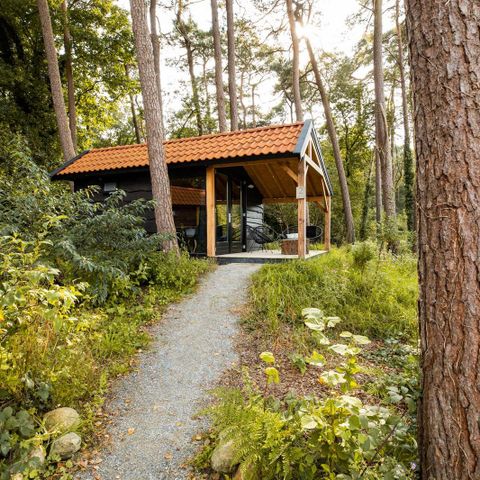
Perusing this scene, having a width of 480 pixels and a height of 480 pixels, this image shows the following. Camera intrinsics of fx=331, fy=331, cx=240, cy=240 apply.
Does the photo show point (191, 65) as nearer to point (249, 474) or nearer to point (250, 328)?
point (250, 328)

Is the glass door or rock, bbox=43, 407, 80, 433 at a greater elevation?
the glass door

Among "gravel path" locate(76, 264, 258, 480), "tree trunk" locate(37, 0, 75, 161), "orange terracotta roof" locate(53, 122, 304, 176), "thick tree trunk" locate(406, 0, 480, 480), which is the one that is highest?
"tree trunk" locate(37, 0, 75, 161)

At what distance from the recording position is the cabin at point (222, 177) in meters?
7.56

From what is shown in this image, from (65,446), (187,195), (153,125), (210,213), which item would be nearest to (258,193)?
(187,195)

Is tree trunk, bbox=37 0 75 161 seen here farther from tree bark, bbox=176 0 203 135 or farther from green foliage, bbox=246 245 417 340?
green foliage, bbox=246 245 417 340

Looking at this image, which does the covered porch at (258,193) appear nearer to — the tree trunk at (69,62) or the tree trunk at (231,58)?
the tree trunk at (231,58)

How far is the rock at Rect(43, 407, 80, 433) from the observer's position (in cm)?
264

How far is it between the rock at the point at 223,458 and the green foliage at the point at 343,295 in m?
2.13

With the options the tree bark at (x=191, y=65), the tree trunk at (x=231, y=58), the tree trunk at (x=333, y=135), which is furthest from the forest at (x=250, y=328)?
the tree bark at (x=191, y=65)

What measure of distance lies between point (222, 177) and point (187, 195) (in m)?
1.15

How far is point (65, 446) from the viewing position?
2.55m

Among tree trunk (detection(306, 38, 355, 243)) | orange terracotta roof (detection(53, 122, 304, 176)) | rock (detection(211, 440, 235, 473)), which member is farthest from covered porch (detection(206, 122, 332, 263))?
rock (detection(211, 440, 235, 473))

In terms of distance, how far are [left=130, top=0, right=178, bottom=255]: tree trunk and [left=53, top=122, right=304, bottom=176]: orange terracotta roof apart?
1205 millimetres

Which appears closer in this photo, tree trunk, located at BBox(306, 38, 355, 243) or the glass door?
the glass door
